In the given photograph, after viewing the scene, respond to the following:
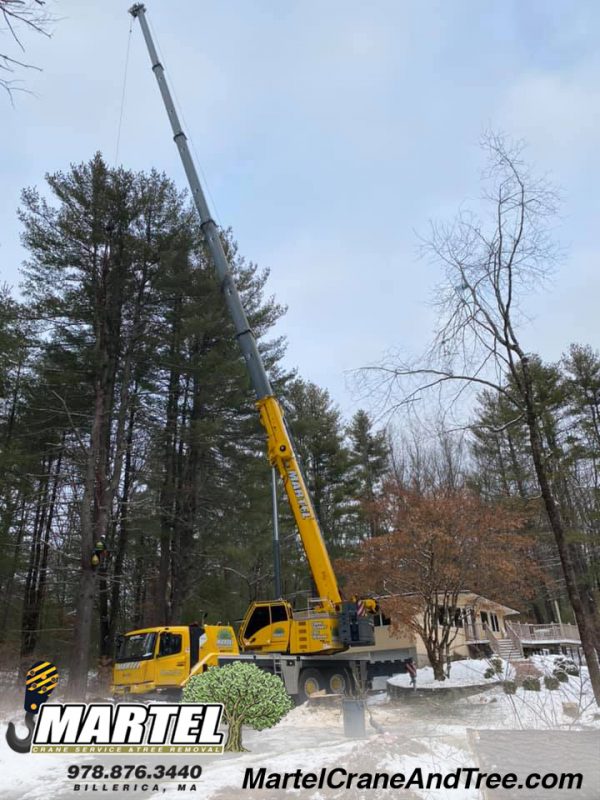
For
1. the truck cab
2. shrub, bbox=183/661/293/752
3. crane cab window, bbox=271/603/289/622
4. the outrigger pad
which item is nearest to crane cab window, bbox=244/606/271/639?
crane cab window, bbox=271/603/289/622

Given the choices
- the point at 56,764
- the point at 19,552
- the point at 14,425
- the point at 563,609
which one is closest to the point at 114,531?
the point at 19,552

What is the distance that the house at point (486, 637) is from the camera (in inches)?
956

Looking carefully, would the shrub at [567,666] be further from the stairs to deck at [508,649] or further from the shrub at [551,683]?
the stairs to deck at [508,649]

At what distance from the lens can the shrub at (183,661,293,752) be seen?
6.97 m

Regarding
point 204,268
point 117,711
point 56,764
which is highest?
point 204,268

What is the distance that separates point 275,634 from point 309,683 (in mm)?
1442

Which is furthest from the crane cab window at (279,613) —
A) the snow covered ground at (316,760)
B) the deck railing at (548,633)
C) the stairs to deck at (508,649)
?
the deck railing at (548,633)

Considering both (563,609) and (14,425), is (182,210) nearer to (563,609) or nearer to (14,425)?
(14,425)

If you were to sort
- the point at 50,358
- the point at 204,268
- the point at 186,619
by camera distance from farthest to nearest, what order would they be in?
the point at 204,268, the point at 186,619, the point at 50,358

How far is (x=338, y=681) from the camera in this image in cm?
1561

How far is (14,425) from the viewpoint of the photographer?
20.1m

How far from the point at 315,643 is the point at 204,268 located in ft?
46.3

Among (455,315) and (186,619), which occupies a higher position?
(455,315)

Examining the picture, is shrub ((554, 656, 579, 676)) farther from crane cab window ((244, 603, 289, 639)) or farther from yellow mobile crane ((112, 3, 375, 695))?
crane cab window ((244, 603, 289, 639))
